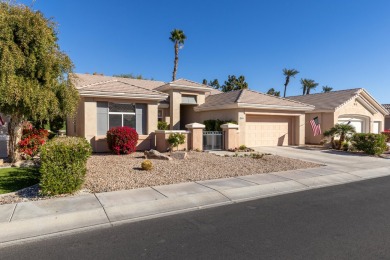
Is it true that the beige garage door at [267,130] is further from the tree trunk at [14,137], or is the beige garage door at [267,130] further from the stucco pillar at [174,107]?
the tree trunk at [14,137]

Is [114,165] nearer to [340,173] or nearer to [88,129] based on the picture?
[88,129]

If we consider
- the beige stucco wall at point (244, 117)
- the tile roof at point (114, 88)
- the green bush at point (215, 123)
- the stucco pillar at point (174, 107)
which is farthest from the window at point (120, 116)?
the beige stucco wall at point (244, 117)

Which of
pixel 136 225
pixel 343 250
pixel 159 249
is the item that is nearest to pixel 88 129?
pixel 136 225

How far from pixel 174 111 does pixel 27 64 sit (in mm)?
12824

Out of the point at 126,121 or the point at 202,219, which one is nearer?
the point at 202,219

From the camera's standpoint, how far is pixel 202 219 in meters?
5.92

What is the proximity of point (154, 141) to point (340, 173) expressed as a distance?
34.5 ft

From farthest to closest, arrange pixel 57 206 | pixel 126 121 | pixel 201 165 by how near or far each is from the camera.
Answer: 1. pixel 126 121
2. pixel 201 165
3. pixel 57 206

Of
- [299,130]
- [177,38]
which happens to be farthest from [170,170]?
[177,38]

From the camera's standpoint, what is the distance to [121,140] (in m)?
14.6

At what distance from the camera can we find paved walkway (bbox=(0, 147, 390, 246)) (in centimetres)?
544

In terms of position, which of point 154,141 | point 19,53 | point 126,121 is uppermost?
point 19,53

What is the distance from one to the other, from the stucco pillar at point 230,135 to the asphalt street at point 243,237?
1102 cm

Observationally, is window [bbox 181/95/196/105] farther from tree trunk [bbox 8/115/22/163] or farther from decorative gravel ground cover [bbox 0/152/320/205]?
tree trunk [bbox 8/115/22/163]
